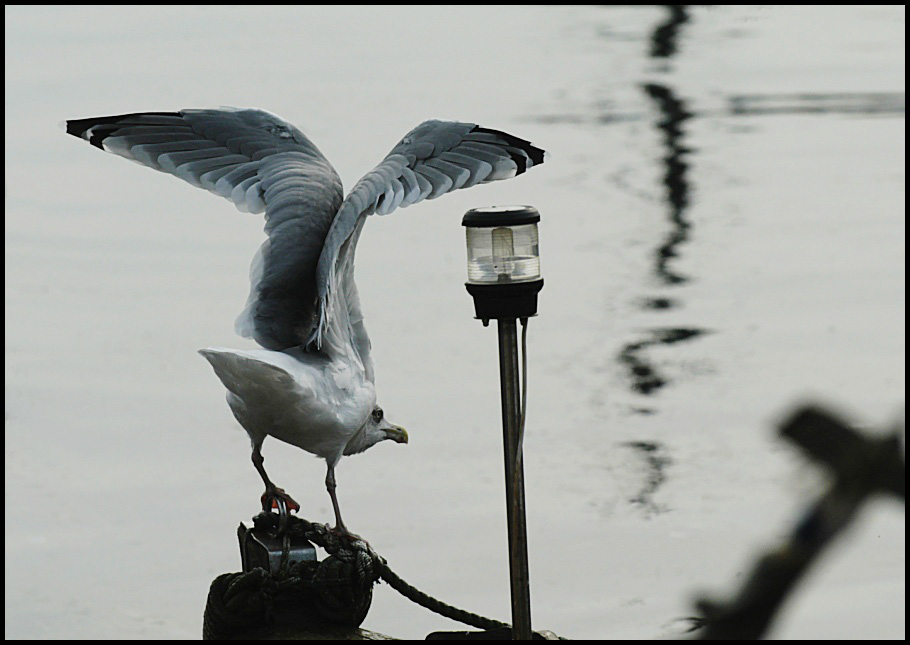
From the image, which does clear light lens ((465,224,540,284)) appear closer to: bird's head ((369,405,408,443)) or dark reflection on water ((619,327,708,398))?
bird's head ((369,405,408,443))

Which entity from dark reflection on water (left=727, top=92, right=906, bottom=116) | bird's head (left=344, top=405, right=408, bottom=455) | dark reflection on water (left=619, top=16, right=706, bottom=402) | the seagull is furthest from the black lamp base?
dark reflection on water (left=727, top=92, right=906, bottom=116)

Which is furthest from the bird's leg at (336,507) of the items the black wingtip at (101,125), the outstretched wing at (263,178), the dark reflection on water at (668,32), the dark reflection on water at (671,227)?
the dark reflection on water at (668,32)

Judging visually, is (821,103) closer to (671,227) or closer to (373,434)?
(671,227)

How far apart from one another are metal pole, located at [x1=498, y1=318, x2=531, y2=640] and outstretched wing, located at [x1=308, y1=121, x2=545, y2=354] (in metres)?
0.41

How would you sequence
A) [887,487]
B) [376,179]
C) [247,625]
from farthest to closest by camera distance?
Result: [376,179]
[247,625]
[887,487]

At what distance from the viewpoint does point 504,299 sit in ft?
8.65

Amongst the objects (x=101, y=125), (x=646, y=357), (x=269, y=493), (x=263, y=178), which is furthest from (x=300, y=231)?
(x=646, y=357)

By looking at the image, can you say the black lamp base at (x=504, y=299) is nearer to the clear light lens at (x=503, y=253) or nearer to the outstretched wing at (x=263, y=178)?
the clear light lens at (x=503, y=253)

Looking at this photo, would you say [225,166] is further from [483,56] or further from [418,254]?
[483,56]

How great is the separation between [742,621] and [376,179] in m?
2.50

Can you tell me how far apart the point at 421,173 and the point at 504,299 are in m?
0.62

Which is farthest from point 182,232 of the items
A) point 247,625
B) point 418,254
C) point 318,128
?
point 247,625

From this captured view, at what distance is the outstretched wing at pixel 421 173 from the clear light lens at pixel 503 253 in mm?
335

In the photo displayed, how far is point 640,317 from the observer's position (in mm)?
6527
